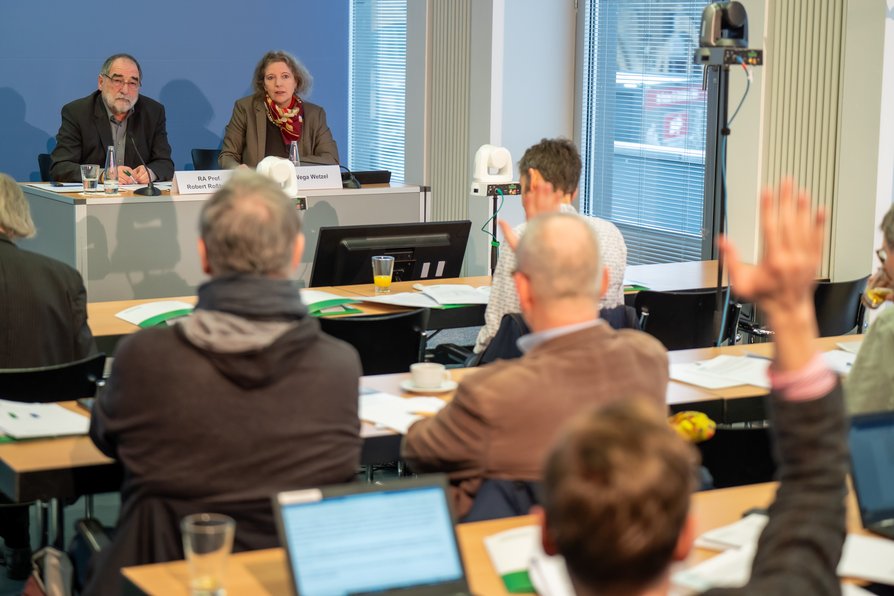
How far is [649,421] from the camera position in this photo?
44.3 inches

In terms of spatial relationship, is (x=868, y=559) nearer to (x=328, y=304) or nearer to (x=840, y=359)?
(x=840, y=359)

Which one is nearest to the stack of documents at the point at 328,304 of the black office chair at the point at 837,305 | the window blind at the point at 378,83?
the black office chair at the point at 837,305

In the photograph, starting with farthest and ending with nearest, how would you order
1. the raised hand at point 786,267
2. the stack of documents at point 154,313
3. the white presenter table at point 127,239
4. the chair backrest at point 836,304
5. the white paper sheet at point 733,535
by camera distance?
the white presenter table at point 127,239, the chair backrest at point 836,304, the stack of documents at point 154,313, the white paper sheet at point 733,535, the raised hand at point 786,267

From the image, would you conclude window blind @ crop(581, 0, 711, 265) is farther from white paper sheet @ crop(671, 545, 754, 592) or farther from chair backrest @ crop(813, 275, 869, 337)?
white paper sheet @ crop(671, 545, 754, 592)

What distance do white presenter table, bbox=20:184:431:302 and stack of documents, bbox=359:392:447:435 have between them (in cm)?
277

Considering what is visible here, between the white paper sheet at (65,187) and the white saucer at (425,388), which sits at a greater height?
the white paper sheet at (65,187)

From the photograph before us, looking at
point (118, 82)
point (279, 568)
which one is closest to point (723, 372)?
point (279, 568)

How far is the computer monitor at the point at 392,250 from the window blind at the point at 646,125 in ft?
8.24

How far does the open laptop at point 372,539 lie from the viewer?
1.88 metres

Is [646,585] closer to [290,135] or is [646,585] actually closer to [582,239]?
[582,239]

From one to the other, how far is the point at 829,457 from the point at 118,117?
20.5 ft

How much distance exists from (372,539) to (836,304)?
11.4 ft

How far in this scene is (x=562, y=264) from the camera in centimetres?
242

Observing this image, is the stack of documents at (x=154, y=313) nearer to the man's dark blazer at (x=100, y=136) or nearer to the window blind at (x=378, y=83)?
the man's dark blazer at (x=100, y=136)
